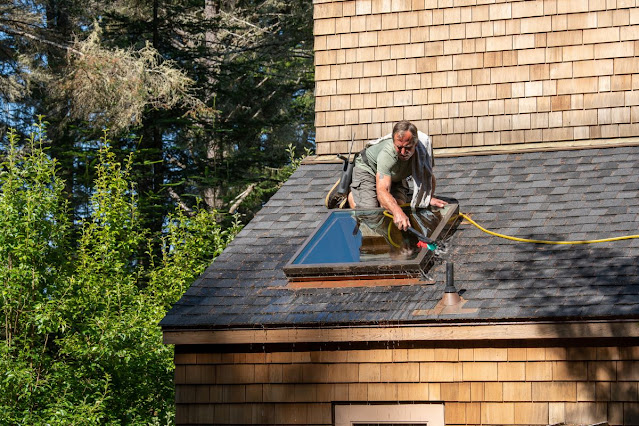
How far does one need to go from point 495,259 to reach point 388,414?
72.5 inches

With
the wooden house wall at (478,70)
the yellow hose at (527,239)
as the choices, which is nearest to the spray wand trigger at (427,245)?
the yellow hose at (527,239)

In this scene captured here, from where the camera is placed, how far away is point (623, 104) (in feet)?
40.7

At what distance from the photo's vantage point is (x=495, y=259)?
10133 mm

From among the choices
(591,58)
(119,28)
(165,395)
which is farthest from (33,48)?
(591,58)

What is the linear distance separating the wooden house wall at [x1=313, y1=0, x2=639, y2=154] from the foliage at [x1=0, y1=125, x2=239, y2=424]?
3.34 metres

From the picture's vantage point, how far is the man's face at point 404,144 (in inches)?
414

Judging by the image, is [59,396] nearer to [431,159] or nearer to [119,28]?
[431,159]

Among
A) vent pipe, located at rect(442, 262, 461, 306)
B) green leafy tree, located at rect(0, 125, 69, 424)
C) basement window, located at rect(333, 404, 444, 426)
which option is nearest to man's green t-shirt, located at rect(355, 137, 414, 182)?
vent pipe, located at rect(442, 262, 461, 306)

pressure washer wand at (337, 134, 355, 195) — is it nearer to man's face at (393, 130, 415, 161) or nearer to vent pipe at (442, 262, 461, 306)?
man's face at (393, 130, 415, 161)

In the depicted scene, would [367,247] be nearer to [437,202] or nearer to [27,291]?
[437,202]

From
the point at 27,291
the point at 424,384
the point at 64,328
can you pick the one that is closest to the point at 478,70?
the point at 424,384

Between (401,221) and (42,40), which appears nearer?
(401,221)

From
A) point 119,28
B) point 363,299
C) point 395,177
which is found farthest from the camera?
point 119,28

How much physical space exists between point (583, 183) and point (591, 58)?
2113 millimetres
